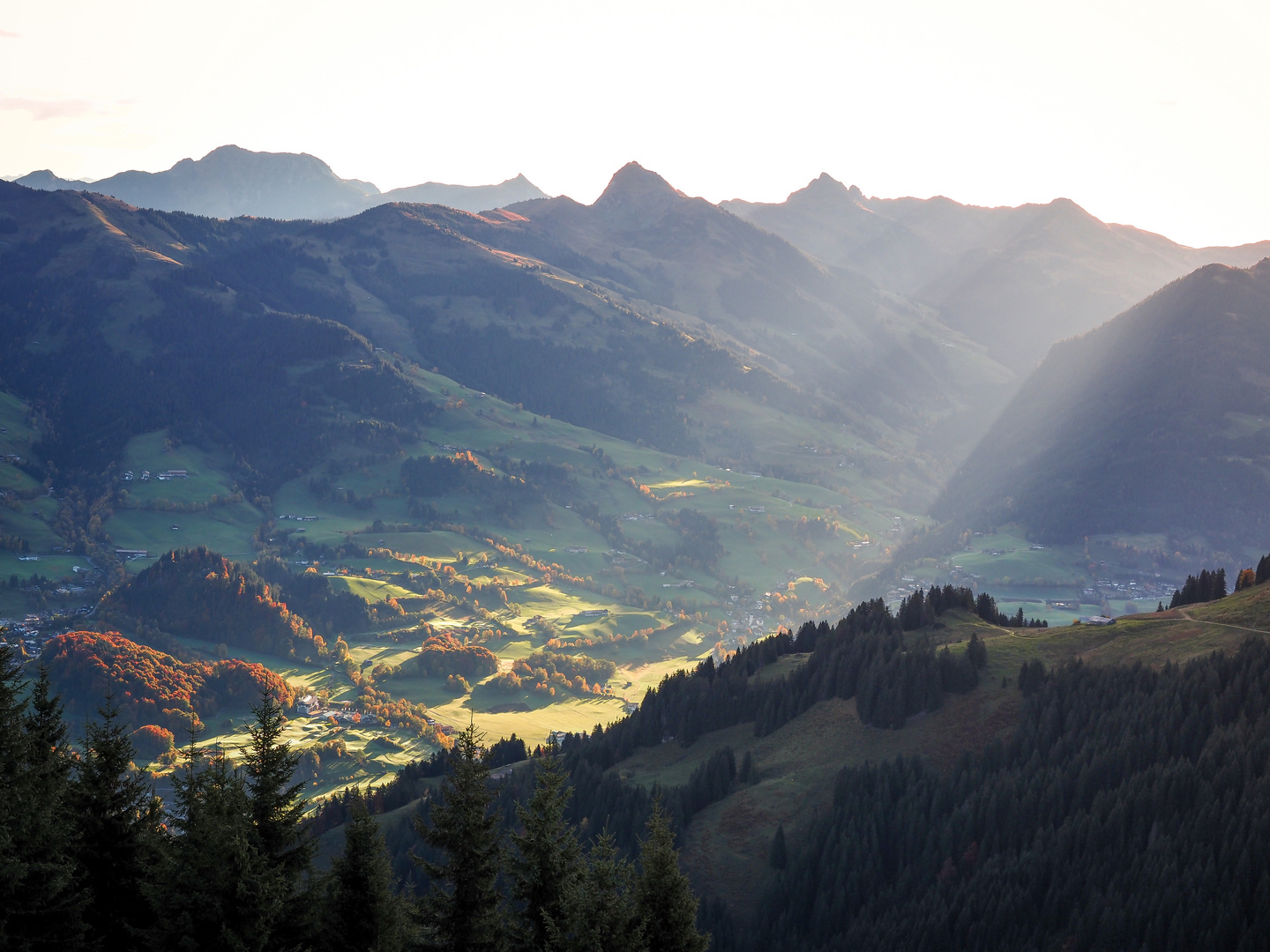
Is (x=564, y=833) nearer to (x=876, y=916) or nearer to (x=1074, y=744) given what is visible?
(x=876, y=916)

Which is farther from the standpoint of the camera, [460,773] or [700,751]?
[700,751]

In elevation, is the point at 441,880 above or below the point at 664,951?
above

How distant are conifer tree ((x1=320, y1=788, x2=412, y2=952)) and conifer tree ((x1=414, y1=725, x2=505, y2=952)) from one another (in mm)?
1557

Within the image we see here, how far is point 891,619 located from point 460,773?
114 meters

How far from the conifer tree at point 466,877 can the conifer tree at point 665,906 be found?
6.50 meters

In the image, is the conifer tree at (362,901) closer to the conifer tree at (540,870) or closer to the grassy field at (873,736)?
the conifer tree at (540,870)

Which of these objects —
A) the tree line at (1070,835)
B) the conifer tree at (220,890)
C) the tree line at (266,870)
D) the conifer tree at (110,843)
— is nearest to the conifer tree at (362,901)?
the tree line at (266,870)

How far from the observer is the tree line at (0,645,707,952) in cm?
3559

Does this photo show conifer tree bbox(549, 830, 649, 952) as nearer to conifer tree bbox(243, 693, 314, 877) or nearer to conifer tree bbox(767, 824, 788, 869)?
conifer tree bbox(243, 693, 314, 877)

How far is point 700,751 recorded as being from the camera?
139 meters

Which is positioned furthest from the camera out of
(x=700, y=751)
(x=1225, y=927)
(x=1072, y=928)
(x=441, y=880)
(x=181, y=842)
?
(x=700, y=751)

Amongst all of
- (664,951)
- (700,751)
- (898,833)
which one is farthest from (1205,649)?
(664,951)

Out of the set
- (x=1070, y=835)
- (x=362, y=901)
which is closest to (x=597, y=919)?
(x=362, y=901)

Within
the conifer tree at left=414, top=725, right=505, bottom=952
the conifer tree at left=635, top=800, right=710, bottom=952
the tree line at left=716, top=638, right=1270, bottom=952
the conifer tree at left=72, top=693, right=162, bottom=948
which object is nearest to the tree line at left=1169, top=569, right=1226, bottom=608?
the tree line at left=716, top=638, right=1270, bottom=952
